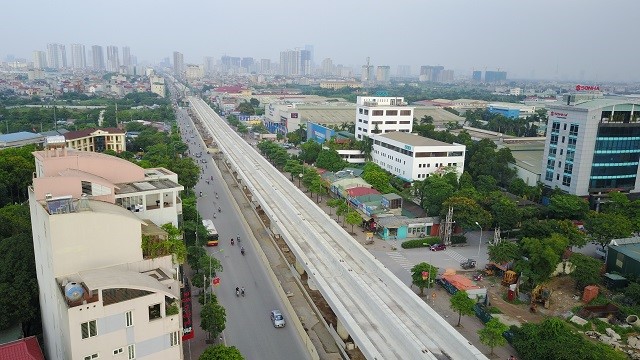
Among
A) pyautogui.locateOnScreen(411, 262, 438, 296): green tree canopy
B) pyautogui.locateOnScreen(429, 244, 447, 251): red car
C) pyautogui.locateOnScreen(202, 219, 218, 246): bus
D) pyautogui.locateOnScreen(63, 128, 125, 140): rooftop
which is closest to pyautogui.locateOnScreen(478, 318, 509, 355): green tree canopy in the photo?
pyautogui.locateOnScreen(411, 262, 438, 296): green tree canopy

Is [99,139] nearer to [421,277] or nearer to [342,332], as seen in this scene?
[421,277]

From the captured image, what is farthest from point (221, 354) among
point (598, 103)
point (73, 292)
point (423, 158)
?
point (598, 103)

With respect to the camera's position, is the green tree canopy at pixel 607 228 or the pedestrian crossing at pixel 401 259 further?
the pedestrian crossing at pixel 401 259

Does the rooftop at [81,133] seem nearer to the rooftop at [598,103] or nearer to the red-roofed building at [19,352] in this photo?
the red-roofed building at [19,352]

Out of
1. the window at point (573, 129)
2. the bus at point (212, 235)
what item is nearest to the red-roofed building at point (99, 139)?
the bus at point (212, 235)

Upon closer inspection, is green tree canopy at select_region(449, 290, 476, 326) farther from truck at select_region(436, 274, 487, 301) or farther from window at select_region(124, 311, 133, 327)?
window at select_region(124, 311, 133, 327)

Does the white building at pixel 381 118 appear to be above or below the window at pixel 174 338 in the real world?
above
